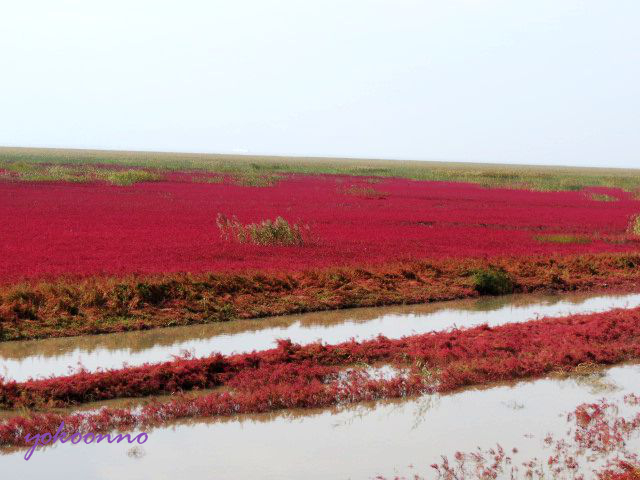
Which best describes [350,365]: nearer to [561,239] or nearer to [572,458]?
[572,458]

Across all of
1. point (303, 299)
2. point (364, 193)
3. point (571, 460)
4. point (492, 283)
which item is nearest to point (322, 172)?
point (364, 193)

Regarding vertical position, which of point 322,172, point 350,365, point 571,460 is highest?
point 571,460

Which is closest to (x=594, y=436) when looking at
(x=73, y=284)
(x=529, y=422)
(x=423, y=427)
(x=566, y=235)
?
(x=529, y=422)

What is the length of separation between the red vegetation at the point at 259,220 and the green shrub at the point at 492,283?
2.29 metres

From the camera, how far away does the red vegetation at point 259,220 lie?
16359 mm

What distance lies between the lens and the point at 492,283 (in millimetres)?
15695

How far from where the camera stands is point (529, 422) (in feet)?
25.7

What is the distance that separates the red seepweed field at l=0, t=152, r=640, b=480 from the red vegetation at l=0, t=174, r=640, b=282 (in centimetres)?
11

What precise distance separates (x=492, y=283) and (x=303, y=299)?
Answer: 4256mm

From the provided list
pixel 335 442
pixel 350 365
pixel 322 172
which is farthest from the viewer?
pixel 322 172

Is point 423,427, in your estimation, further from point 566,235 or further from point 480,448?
point 566,235

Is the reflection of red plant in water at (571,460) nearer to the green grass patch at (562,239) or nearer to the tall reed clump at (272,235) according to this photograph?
the tall reed clump at (272,235)

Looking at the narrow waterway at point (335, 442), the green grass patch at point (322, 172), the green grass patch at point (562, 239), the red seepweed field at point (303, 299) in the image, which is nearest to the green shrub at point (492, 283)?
the red seepweed field at point (303, 299)

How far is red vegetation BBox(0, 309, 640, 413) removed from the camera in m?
8.29
